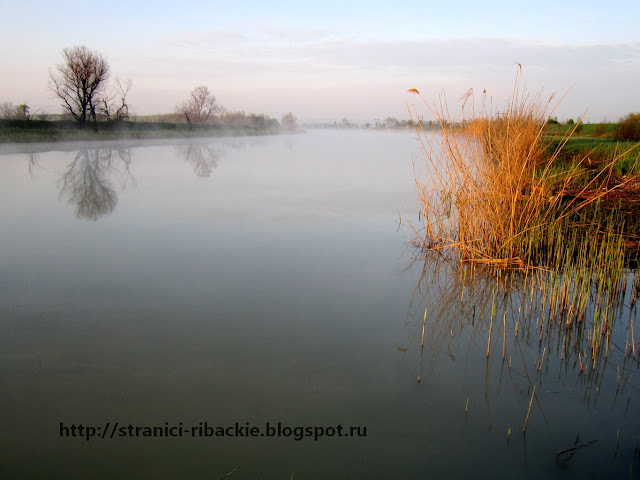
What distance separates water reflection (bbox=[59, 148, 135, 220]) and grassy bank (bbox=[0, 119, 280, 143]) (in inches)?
239

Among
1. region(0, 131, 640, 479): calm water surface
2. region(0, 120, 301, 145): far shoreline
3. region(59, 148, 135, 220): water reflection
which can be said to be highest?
region(0, 120, 301, 145): far shoreline

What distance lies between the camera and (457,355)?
104 inches

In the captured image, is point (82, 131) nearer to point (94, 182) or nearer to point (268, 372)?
point (94, 182)

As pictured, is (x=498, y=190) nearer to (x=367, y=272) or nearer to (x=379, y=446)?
(x=367, y=272)

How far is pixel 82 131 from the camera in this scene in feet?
77.3

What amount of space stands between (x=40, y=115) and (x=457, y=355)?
87.0ft

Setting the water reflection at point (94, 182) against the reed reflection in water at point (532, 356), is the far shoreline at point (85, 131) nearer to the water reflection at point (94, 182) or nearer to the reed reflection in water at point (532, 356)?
the water reflection at point (94, 182)

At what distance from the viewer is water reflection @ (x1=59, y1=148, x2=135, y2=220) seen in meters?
7.07

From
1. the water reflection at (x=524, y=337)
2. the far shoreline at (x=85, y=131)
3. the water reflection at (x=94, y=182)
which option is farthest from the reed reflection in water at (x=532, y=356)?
the far shoreline at (x=85, y=131)

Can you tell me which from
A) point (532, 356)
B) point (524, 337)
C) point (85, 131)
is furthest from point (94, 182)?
point (85, 131)

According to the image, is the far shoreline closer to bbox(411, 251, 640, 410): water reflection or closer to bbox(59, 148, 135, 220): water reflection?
bbox(59, 148, 135, 220): water reflection

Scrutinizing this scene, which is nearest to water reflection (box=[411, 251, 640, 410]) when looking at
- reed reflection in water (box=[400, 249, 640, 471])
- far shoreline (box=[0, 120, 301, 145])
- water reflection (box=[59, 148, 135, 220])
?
reed reflection in water (box=[400, 249, 640, 471])

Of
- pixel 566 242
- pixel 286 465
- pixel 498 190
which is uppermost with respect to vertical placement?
pixel 498 190

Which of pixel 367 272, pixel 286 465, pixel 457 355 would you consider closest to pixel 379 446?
pixel 286 465
